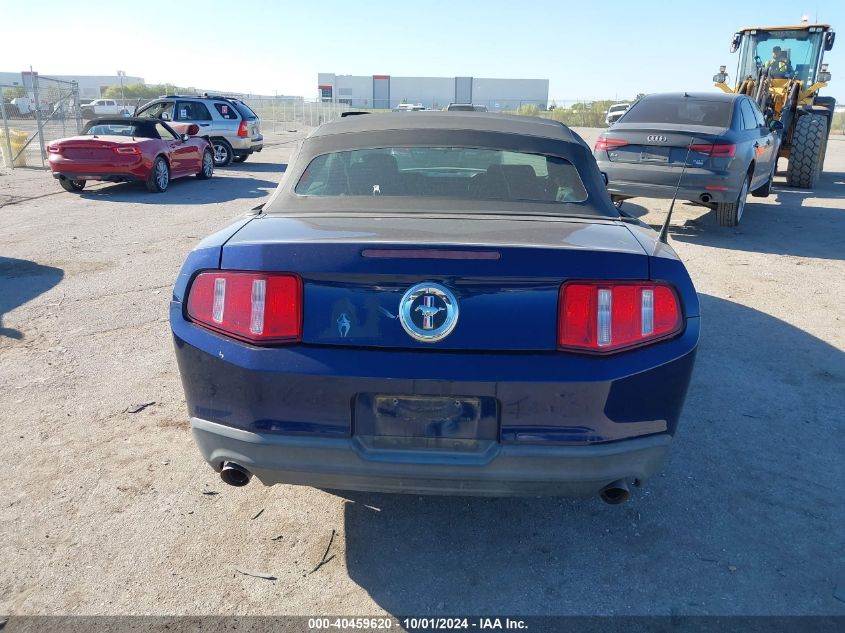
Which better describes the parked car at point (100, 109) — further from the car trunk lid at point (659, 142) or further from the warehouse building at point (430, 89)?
the warehouse building at point (430, 89)

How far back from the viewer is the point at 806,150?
14031 mm

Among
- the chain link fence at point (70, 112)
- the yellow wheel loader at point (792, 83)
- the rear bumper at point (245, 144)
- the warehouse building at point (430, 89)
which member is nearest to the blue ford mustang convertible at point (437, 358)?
the chain link fence at point (70, 112)

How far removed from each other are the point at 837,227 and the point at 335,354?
10.8 meters

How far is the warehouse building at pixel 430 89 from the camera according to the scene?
82250 millimetres

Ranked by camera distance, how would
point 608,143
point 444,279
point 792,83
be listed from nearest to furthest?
point 444,279
point 608,143
point 792,83

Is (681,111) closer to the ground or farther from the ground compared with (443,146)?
farther from the ground

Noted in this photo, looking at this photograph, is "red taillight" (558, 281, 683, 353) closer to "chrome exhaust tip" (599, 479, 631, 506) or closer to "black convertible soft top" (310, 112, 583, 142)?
"chrome exhaust tip" (599, 479, 631, 506)

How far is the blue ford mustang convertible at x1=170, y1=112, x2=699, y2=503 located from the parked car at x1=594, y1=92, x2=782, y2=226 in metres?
6.83

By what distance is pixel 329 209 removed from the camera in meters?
3.12

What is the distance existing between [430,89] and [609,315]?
279 feet

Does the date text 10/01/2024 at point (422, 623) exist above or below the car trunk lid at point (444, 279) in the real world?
below

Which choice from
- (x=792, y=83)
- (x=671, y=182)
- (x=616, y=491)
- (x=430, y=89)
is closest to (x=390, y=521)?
→ (x=616, y=491)

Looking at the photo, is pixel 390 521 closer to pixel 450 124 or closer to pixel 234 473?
pixel 234 473

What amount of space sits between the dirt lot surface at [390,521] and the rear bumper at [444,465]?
50 centimetres
